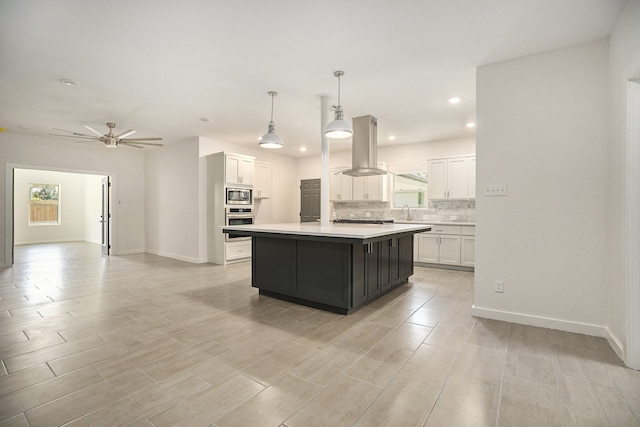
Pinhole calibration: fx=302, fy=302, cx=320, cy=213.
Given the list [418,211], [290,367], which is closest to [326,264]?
[290,367]

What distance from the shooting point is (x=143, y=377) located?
6.80ft

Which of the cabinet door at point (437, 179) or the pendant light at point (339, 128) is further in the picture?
the cabinet door at point (437, 179)

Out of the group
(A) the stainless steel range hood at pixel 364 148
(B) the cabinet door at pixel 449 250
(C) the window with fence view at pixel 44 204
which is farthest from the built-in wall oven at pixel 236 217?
(C) the window with fence view at pixel 44 204

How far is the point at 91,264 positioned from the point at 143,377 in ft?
18.6

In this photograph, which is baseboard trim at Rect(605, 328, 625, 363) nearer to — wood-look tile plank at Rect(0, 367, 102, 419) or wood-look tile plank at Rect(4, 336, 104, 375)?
wood-look tile plank at Rect(0, 367, 102, 419)

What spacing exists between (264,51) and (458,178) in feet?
15.4

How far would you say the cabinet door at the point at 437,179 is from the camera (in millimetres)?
6324

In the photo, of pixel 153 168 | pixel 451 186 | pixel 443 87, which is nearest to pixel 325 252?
pixel 443 87

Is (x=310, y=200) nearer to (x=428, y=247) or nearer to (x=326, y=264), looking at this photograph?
(x=428, y=247)

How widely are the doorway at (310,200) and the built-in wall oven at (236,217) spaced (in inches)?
79.8

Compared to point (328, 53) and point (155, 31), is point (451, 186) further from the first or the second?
point (155, 31)

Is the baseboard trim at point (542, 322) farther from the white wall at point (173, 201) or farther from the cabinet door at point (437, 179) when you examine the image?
the white wall at point (173, 201)

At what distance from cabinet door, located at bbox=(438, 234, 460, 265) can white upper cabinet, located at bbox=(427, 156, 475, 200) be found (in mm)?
892

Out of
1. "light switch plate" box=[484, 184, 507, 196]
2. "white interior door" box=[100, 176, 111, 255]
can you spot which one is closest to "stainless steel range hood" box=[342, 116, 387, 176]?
"light switch plate" box=[484, 184, 507, 196]
